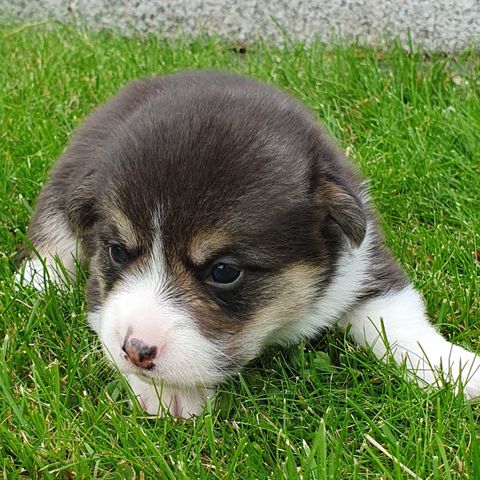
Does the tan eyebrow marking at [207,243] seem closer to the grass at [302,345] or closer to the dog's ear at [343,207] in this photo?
the dog's ear at [343,207]

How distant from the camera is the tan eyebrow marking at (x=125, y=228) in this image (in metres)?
3.37

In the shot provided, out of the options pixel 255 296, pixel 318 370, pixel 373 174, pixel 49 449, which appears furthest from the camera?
pixel 373 174

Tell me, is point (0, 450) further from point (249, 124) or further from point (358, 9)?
point (358, 9)

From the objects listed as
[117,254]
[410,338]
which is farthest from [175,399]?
[410,338]

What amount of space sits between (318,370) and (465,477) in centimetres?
95

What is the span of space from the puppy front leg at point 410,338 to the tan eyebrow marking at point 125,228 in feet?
3.65

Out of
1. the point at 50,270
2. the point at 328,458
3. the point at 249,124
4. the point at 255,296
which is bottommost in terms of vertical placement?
the point at 50,270

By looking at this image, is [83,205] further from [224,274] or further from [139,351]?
[139,351]

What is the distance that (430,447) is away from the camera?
9.96 ft

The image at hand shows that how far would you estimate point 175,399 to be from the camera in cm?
350

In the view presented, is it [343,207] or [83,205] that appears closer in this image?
[343,207]

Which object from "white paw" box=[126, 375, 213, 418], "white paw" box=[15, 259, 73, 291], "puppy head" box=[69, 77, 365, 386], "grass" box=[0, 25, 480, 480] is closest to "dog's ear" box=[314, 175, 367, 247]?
"puppy head" box=[69, 77, 365, 386]

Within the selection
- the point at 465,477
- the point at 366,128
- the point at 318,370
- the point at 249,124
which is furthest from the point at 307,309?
the point at 366,128

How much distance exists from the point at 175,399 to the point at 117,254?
0.62m
